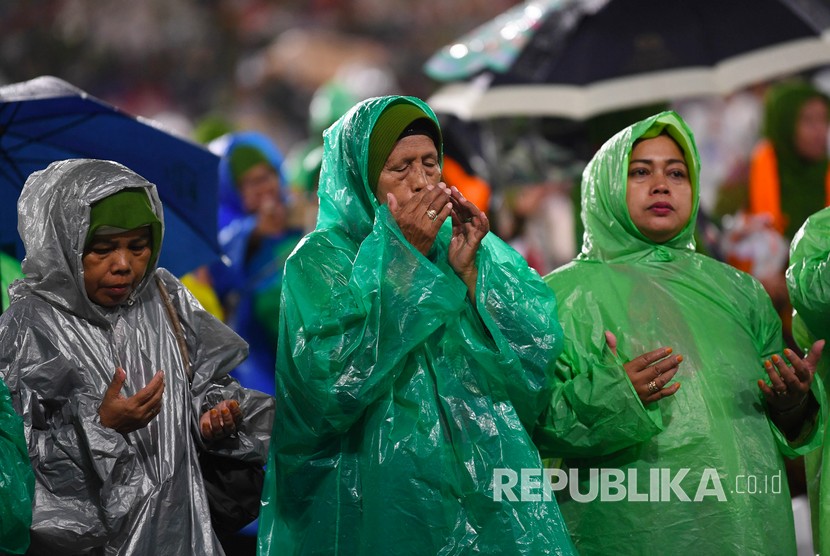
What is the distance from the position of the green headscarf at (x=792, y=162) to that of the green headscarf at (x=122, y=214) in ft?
14.3

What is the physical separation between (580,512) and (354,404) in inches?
32.4

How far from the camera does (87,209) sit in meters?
3.60

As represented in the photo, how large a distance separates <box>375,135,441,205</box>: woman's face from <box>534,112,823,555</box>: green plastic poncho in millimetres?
620

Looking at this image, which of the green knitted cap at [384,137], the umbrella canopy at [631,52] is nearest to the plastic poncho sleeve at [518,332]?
the green knitted cap at [384,137]

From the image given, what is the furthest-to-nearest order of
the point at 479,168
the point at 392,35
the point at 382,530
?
1. the point at 392,35
2. the point at 479,168
3. the point at 382,530

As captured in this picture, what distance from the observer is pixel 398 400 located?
3.56m

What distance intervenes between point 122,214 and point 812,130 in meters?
4.88

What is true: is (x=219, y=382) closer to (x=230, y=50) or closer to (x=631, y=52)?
(x=631, y=52)

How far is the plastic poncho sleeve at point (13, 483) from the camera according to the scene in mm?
3236

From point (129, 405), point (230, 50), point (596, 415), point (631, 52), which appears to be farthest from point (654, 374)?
point (230, 50)

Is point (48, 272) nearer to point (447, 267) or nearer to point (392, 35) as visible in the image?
point (447, 267)

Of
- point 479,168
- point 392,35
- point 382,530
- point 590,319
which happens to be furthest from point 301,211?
point 392,35

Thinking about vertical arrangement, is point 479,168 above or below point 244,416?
above

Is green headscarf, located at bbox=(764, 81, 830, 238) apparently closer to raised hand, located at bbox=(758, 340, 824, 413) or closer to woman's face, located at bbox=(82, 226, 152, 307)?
raised hand, located at bbox=(758, 340, 824, 413)
